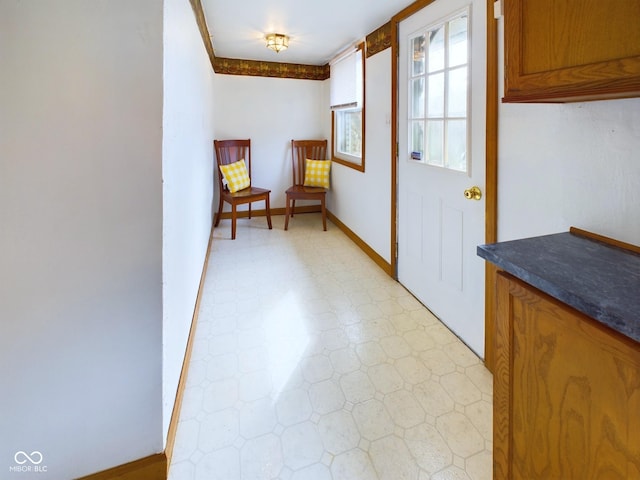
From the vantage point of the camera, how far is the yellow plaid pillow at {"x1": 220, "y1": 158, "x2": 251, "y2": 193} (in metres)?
4.17

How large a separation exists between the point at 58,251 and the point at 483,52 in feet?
6.35

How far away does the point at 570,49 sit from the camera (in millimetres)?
871

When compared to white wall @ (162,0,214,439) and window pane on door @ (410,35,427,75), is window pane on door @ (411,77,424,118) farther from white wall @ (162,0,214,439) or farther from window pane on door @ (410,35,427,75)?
white wall @ (162,0,214,439)

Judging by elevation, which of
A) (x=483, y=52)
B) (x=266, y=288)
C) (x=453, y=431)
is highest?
(x=483, y=52)

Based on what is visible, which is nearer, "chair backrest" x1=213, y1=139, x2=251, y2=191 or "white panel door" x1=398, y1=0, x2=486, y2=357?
"white panel door" x1=398, y1=0, x2=486, y2=357

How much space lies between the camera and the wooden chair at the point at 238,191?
13.4 ft

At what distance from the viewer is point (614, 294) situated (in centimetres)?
74

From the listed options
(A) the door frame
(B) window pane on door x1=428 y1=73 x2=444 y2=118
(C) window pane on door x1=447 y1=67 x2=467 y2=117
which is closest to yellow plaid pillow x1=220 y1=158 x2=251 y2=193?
(B) window pane on door x1=428 y1=73 x2=444 y2=118

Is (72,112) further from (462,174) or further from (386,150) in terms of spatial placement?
(386,150)

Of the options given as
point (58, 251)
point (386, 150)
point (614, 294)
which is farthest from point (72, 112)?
point (386, 150)

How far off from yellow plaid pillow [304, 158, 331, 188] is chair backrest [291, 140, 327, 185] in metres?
0.24

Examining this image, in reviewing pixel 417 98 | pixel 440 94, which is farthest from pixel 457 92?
pixel 417 98

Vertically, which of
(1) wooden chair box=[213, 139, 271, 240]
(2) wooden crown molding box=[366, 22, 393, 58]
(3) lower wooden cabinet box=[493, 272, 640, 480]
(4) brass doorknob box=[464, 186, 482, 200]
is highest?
(2) wooden crown molding box=[366, 22, 393, 58]

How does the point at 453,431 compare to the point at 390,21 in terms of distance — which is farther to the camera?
the point at 390,21
